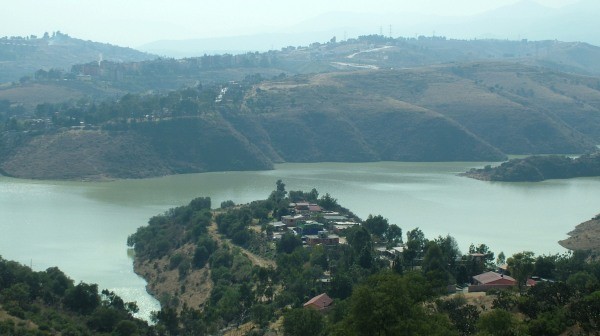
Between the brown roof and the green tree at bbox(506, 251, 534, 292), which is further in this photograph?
the brown roof

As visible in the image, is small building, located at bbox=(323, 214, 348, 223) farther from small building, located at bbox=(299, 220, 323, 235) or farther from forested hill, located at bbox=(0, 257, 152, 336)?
forested hill, located at bbox=(0, 257, 152, 336)

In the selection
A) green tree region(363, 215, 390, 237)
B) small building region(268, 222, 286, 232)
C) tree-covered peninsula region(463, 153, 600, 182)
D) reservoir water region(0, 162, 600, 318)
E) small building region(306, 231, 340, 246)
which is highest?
green tree region(363, 215, 390, 237)

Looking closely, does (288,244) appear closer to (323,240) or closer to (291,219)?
(323,240)

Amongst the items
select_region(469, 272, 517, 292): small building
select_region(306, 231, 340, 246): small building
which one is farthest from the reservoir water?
select_region(469, 272, 517, 292): small building

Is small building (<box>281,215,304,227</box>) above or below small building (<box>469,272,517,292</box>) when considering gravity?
below

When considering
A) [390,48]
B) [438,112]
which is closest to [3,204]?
[438,112]

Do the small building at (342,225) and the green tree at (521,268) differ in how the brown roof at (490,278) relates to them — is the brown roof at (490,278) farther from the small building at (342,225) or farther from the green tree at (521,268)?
the small building at (342,225)

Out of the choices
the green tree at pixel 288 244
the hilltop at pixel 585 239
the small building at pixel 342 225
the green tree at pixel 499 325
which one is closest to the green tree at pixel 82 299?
the green tree at pixel 288 244
